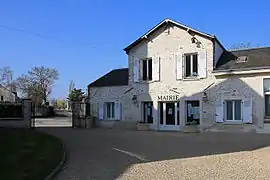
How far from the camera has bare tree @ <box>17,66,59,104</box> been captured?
5884 centimetres

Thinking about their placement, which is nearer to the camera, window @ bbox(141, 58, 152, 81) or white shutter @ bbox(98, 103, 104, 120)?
window @ bbox(141, 58, 152, 81)

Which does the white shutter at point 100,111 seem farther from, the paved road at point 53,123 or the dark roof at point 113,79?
the paved road at point 53,123

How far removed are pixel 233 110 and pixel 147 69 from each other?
6.60 metres

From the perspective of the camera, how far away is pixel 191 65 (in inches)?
933

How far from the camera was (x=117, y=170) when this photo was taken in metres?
9.63

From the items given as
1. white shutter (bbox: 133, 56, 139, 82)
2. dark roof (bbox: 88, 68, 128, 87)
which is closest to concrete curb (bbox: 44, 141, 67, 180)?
white shutter (bbox: 133, 56, 139, 82)

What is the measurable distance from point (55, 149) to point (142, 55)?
546 inches

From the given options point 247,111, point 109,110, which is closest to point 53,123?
point 109,110

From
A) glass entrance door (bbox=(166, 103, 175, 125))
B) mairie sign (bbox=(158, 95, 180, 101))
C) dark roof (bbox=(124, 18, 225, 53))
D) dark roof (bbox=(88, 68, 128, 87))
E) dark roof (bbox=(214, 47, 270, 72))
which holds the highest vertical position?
dark roof (bbox=(124, 18, 225, 53))

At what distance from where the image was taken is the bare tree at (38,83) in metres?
58.8

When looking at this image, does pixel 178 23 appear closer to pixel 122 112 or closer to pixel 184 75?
pixel 184 75

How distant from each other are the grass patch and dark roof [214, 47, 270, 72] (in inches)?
482

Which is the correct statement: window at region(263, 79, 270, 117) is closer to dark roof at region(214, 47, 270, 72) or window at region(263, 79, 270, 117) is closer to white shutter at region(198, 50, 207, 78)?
dark roof at region(214, 47, 270, 72)

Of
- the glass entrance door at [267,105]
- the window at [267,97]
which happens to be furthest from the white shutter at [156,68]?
the glass entrance door at [267,105]
